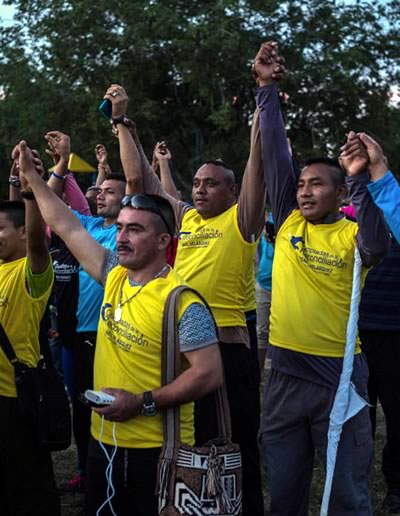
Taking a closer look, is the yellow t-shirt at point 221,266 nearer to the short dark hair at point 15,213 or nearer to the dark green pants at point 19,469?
the short dark hair at point 15,213

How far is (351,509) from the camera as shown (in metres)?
3.37

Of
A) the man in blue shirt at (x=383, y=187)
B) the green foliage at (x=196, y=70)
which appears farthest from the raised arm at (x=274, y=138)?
the green foliage at (x=196, y=70)

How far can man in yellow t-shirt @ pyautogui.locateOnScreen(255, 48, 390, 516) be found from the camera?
11.2 feet

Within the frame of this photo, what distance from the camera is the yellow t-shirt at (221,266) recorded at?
4.26 meters

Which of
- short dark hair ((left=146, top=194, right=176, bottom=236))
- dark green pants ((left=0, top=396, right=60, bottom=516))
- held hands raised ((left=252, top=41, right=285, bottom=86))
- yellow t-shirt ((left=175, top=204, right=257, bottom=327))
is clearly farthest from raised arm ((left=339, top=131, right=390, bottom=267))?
dark green pants ((left=0, top=396, right=60, bottom=516))

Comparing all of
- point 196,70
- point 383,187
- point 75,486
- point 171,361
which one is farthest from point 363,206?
point 196,70

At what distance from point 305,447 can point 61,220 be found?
63.8 inches

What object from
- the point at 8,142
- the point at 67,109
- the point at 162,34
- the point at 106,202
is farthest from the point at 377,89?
the point at 106,202

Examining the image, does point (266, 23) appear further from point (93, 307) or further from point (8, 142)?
point (93, 307)

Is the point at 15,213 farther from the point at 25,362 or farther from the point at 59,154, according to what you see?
the point at 25,362

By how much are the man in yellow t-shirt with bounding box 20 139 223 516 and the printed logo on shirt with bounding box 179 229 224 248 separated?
3.85ft

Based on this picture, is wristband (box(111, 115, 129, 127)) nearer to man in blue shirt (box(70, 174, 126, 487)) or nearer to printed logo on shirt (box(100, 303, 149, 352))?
man in blue shirt (box(70, 174, 126, 487))

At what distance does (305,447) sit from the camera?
3529 millimetres

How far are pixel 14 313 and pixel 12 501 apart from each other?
3.06ft
